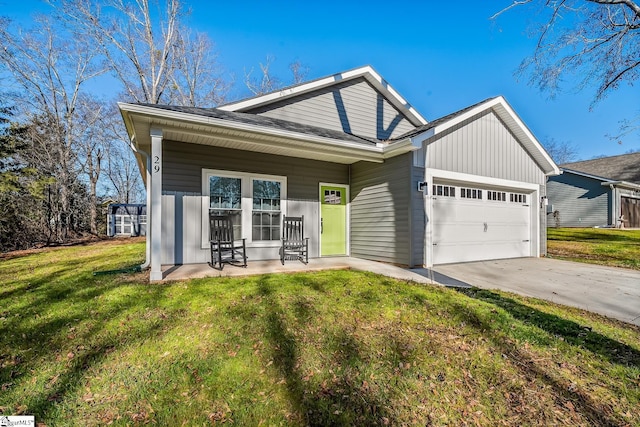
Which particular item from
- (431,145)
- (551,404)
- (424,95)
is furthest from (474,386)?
(424,95)

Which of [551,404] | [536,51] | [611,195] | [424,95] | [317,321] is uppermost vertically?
[424,95]

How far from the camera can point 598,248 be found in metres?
9.00

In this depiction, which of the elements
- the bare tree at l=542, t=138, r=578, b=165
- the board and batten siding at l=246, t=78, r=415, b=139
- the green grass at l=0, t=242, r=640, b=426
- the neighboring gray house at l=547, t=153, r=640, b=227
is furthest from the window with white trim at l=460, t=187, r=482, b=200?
the bare tree at l=542, t=138, r=578, b=165

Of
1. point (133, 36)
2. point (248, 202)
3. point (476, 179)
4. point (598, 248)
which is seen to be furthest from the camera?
point (133, 36)

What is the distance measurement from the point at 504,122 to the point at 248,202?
6.68m

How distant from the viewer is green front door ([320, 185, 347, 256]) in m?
7.36

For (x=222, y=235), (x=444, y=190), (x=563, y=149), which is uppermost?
(x=563, y=149)

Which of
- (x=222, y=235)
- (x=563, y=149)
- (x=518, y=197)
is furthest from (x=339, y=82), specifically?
(x=563, y=149)

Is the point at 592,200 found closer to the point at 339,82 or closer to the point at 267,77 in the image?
the point at 339,82

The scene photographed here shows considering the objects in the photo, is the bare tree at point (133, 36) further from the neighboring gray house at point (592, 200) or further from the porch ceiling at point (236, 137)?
the neighboring gray house at point (592, 200)

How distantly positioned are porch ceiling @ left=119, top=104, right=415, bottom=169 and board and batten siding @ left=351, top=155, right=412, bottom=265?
1.35 feet

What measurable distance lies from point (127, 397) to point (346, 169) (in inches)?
251

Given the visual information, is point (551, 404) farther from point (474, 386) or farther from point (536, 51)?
point (536, 51)

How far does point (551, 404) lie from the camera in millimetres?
2193
